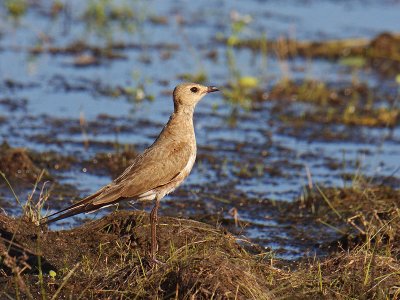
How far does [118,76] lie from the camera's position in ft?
41.1

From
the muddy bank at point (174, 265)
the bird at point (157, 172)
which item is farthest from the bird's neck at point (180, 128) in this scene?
the muddy bank at point (174, 265)

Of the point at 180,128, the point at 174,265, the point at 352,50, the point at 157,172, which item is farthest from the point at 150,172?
the point at 352,50

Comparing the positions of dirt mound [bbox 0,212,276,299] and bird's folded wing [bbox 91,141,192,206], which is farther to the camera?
bird's folded wing [bbox 91,141,192,206]

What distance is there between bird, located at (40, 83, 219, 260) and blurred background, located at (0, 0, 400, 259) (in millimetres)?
502

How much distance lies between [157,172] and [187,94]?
0.73m

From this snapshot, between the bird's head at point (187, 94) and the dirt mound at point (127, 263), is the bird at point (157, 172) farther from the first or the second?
the dirt mound at point (127, 263)

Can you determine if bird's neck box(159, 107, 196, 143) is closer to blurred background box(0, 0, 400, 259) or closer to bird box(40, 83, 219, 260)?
bird box(40, 83, 219, 260)

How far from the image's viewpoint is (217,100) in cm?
1191

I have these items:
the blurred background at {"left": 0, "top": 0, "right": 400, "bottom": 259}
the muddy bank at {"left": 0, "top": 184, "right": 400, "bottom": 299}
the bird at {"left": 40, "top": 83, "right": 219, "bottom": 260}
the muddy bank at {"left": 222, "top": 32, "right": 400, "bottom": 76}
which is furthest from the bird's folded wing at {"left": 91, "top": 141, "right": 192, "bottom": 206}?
the muddy bank at {"left": 222, "top": 32, "right": 400, "bottom": 76}

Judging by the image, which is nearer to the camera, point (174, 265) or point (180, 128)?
point (174, 265)

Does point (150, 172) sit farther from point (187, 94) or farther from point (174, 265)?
point (174, 265)

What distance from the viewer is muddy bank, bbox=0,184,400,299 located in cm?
528

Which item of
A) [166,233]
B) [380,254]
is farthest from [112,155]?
[380,254]

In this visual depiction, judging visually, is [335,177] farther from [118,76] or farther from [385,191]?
[118,76]
